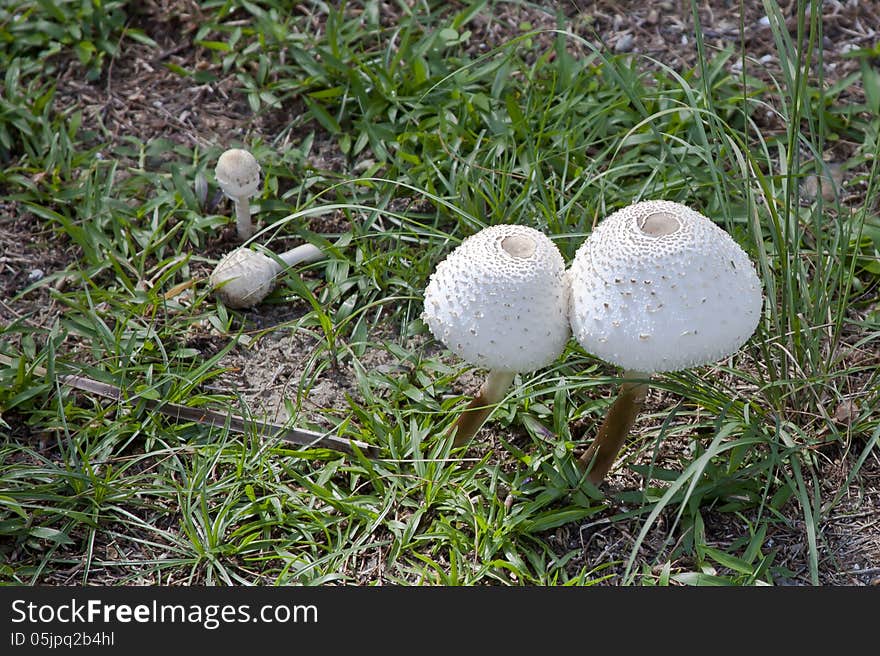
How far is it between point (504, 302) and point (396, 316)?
1159 millimetres

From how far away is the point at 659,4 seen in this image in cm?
461

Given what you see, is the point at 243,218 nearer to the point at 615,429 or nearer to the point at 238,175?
the point at 238,175

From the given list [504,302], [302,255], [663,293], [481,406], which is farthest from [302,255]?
[663,293]

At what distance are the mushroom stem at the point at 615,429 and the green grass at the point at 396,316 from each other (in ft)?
0.20

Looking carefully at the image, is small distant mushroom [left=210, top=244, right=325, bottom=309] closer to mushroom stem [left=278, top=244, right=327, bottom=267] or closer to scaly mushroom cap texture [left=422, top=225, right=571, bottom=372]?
mushroom stem [left=278, top=244, right=327, bottom=267]

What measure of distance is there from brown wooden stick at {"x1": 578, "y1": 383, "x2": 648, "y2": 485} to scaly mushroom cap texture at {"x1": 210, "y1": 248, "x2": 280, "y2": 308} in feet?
4.45

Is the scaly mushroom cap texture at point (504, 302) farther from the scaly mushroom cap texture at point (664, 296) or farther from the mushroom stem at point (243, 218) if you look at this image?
the mushroom stem at point (243, 218)

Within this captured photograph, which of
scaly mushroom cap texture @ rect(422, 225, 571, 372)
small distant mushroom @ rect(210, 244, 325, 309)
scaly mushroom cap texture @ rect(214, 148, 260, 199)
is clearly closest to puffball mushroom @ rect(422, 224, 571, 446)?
scaly mushroom cap texture @ rect(422, 225, 571, 372)

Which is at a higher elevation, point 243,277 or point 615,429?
point 615,429

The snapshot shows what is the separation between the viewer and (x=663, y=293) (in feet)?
7.94

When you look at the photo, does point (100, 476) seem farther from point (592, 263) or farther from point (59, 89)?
point (59, 89)

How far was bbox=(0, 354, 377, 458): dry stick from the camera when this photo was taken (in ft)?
10.6

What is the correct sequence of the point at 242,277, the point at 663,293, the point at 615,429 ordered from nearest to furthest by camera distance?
the point at 663,293, the point at 615,429, the point at 242,277

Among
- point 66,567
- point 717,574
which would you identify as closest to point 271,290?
point 66,567
